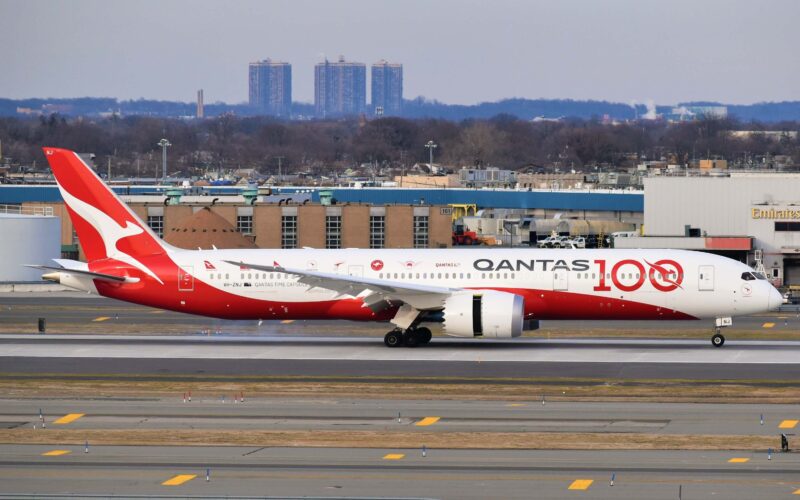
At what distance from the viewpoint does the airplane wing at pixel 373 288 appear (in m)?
51.5

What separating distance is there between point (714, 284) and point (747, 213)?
154 feet

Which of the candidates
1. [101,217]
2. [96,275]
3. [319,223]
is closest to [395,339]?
[96,275]

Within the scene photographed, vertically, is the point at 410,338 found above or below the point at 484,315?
below

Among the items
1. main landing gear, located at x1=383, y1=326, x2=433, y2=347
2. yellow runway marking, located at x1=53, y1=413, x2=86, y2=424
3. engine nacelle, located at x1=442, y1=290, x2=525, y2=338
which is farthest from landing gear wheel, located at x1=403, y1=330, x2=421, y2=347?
yellow runway marking, located at x1=53, y1=413, x2=86, y2=424

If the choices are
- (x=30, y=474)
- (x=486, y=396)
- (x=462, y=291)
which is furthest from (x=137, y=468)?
(x=462, y=291)

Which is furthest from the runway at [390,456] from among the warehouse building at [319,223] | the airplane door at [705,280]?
the warehouse building at [319,223]

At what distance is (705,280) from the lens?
51.9 m

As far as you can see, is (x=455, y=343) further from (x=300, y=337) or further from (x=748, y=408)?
(x=748, y=408)

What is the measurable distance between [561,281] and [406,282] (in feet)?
20.8

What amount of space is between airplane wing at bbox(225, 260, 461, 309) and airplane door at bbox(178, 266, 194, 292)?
9.47ft

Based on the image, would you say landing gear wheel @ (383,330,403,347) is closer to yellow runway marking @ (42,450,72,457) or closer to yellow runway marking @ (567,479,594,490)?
yellow runway marking @ (42,450,72,457)

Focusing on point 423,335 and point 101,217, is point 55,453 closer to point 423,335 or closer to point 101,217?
point 423,335

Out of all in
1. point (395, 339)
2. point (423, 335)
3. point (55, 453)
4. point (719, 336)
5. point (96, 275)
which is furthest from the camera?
point (96, 275)

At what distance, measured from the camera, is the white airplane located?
2037 inches
